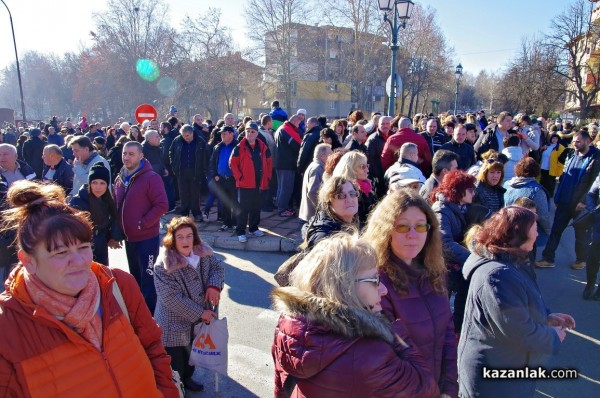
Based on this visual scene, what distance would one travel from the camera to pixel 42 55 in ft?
250

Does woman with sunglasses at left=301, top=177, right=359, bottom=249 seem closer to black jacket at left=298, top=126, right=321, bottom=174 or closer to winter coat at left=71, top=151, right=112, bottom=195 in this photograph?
winter coat at left=71, top=151, right=112, bottom=195

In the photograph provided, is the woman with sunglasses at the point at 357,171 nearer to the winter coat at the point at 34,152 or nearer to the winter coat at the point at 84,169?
the winter coat at the point at 84,169

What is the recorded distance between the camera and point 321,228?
3.21 meters

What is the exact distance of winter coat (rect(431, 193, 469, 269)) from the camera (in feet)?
10.8

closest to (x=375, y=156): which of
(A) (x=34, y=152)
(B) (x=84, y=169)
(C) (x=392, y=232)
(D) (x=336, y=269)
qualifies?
(B) (x=84, y=169)

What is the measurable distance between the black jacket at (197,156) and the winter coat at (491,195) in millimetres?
5650

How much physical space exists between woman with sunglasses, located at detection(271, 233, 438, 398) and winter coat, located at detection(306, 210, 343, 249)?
4.48ft

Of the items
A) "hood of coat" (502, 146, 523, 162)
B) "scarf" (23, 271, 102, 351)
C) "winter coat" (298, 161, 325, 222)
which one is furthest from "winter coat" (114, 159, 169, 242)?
"hood of coat" (502, 146, 523, 162)

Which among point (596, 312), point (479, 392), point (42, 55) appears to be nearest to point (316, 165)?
point (479, 392)

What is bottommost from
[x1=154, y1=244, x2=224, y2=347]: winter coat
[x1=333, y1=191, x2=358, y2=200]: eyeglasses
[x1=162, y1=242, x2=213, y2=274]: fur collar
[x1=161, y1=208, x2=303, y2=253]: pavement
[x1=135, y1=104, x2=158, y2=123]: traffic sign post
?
[x1=161, y1=208, x2=303, y2=253]: pavement

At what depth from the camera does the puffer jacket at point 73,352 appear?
58.4 inches

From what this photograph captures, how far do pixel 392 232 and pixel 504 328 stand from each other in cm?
80

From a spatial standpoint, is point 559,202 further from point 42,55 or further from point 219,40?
Result: point 42,55

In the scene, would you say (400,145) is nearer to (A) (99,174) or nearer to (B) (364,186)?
(B) (364,186)
